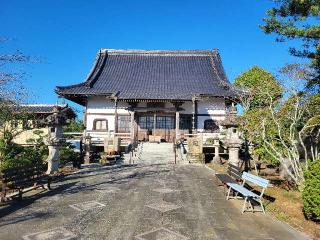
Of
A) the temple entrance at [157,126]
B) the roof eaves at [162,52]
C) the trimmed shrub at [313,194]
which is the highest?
the roof eaves at [162,52]

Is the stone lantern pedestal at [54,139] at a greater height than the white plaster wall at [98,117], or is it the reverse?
the white plaster wall at [98,117]

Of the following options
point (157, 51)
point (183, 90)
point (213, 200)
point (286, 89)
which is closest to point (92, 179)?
point (213, 200)

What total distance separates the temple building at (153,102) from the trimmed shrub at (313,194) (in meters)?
18.4

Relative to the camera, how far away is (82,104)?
3173 cm

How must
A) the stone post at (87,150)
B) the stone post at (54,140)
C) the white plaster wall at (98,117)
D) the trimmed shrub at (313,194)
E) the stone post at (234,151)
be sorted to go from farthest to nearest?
the white plaster wall at (98,117)
the stone post at (87,150)
the stone post at (234,151)
the stone post at (54,140)
the trimmed shrub at (313,194)

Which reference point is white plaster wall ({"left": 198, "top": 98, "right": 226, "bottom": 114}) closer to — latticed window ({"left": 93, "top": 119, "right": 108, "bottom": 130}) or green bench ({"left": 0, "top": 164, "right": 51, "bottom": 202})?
latticed window ({"left": 93, "top": 119, "right": 108, "bottom": 130})

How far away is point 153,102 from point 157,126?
258 cm

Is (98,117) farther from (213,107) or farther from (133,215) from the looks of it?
(133,215)

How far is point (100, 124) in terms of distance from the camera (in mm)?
29422

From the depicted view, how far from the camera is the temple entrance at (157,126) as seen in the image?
29672mm

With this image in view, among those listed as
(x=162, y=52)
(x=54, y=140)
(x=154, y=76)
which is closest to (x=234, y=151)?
(x=54, y=140)

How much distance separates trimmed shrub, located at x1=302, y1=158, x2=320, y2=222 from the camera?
25.1 ft

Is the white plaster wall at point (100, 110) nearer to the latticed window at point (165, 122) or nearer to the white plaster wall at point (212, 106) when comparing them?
the latticed window at point (165, 122)

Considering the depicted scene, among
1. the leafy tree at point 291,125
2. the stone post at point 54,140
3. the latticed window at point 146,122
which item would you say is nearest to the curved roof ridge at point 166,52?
the latticed window at point 146,122
